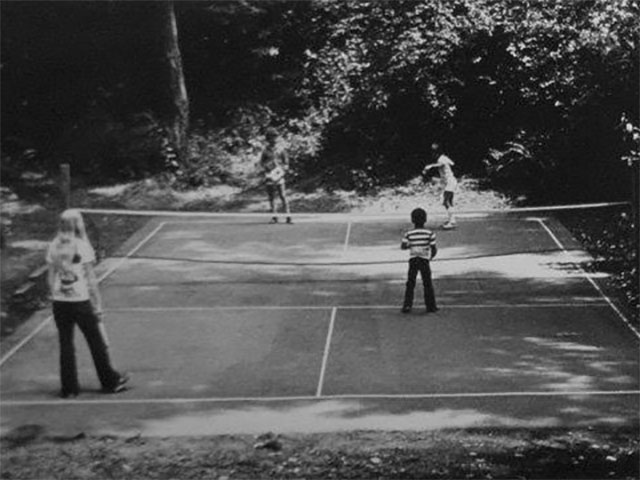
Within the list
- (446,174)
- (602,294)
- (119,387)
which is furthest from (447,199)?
(119,387)

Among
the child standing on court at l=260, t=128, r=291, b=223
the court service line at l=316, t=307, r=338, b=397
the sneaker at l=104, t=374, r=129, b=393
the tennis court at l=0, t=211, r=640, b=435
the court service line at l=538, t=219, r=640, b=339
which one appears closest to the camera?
the tennis court at l=0, t=211, r=640, b=435

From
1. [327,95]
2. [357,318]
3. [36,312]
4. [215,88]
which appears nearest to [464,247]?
[357,318]

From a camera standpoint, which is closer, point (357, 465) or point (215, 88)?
point (357, 465)

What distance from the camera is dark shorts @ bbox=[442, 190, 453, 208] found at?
710cm

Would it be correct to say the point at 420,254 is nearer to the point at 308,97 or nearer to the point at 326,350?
the point at 326,350

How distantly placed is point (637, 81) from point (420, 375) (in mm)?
2766

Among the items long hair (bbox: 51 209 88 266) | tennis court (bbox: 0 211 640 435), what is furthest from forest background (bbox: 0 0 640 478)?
tennis court (bbox: 0 211 640 435)

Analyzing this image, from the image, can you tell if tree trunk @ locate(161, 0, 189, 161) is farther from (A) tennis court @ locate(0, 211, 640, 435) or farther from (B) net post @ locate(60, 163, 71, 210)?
(B) net post @ locate(60, 163, 71, 210)

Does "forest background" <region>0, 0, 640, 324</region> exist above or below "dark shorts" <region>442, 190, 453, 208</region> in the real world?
above

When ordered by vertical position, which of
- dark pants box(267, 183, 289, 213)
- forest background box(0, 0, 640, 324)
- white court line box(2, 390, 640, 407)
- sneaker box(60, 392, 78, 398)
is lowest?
white court line box(2, 390, 640, 407)

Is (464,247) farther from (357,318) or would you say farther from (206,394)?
(206,394)

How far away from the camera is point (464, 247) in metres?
7.46

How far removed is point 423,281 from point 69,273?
2.69 metres

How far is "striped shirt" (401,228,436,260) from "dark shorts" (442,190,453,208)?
0.84ft
